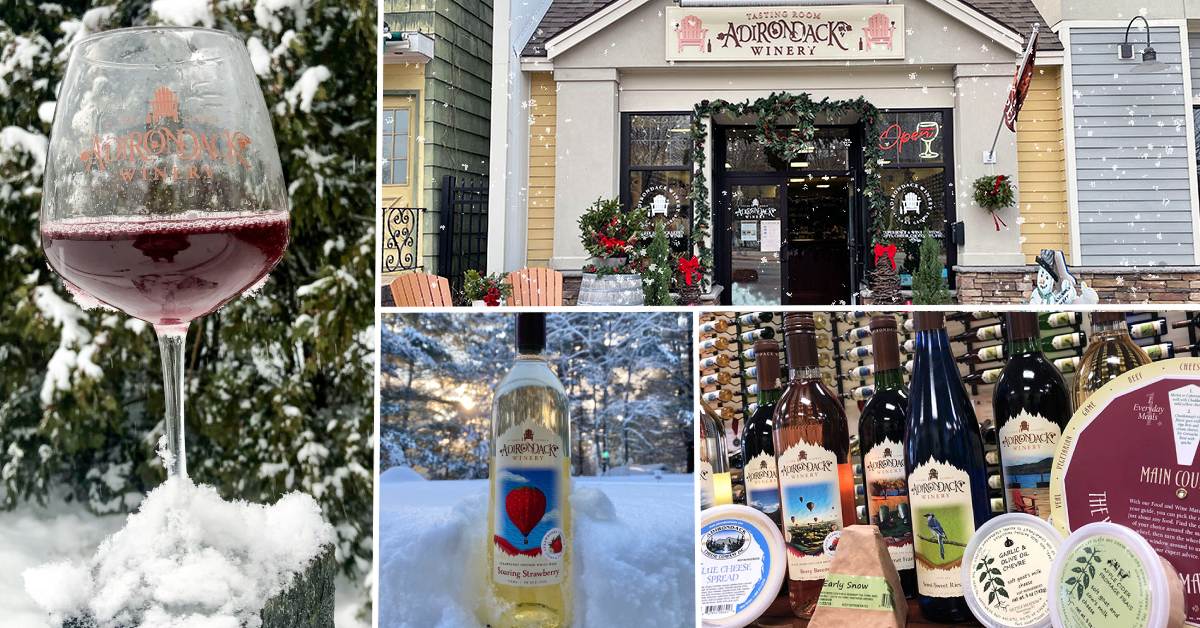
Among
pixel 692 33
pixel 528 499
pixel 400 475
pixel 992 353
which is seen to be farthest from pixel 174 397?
pixel 692 33

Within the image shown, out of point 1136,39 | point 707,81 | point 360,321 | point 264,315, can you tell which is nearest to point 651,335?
point 707,81

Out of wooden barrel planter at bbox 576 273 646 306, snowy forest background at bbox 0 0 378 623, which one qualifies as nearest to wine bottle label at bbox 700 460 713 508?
wooden barrel planter at bbox 576 273 646 306

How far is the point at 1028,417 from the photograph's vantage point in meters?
1.39

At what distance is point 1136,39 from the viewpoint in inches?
72.5

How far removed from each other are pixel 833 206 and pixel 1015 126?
37 centimetres

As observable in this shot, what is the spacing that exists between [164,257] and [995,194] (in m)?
1.55

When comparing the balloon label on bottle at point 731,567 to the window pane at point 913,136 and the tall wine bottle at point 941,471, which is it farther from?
the window pane at point 913,136

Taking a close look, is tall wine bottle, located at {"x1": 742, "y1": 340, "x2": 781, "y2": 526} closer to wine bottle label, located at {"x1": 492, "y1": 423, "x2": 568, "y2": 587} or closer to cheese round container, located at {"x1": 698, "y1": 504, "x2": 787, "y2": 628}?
cheese round container, located at {"x1": 698, "y1": 504, "x2": 787, "y2": 628}

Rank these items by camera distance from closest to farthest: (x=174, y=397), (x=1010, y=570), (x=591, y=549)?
(x=174, y=397), (x=1010, y=570), (x=591, y=549)

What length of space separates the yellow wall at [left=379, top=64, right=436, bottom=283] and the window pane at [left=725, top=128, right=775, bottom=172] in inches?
23.4

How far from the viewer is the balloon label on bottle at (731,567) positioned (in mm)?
1545

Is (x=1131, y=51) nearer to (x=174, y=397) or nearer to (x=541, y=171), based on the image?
(x=541, y=171)

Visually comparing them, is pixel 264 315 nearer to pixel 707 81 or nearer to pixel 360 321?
pixel 360 321

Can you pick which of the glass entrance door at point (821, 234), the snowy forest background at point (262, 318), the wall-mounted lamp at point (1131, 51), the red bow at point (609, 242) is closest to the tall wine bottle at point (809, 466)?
the glass entrance door at point (821, 234)
